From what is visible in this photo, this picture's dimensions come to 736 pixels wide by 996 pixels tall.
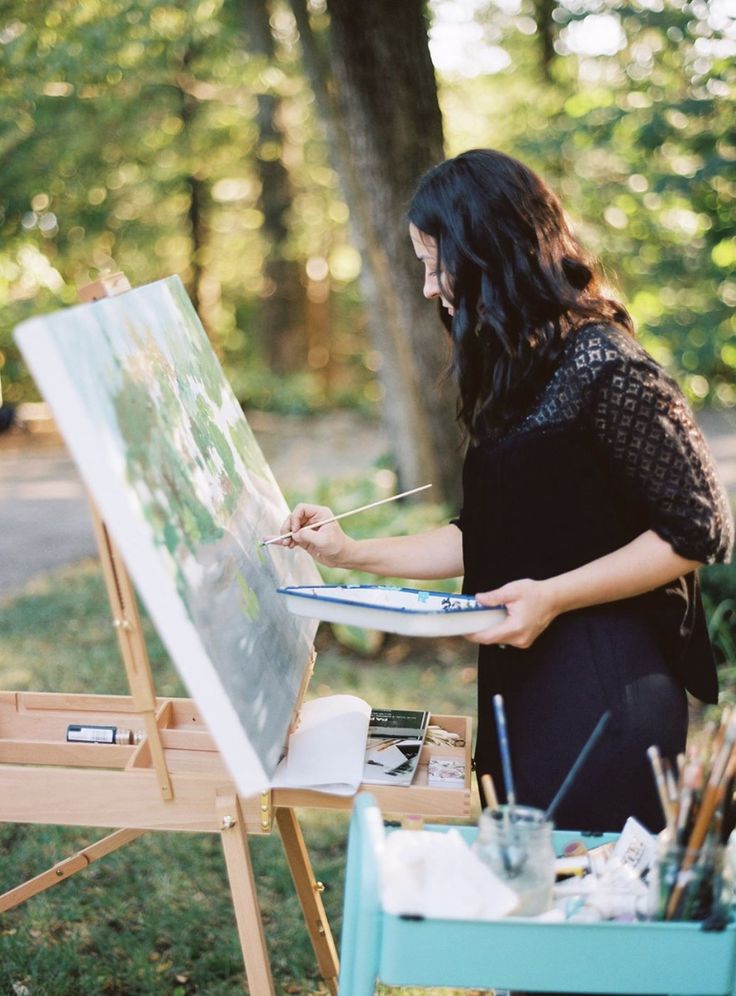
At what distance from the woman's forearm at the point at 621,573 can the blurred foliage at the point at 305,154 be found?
1083 millimetres

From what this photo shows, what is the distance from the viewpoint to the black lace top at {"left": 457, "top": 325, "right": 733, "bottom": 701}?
164 cm

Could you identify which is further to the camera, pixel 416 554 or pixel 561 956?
pixel 416 554

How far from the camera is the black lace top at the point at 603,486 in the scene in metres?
1.64

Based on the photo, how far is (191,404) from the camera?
200cm

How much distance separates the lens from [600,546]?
1.76 metres

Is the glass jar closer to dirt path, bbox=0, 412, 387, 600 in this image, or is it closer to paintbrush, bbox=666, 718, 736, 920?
paintbrush, bbox=666, 718, 736, 920

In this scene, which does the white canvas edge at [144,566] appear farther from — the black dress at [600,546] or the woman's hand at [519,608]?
the black dress at [600,546]

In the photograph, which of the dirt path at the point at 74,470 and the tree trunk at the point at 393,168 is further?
the dirt path at the point at 74,470

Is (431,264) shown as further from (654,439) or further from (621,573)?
(621,573)

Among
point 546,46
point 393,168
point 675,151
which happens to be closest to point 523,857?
point 393,168

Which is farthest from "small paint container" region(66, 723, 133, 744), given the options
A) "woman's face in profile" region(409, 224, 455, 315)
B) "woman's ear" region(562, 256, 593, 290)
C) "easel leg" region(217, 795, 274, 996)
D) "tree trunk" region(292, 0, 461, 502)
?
"tree trunk" region(292, 0, 461, 502)

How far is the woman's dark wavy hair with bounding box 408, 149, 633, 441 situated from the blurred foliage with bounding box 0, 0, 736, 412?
0.83 m

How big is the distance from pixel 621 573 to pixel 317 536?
63 cm

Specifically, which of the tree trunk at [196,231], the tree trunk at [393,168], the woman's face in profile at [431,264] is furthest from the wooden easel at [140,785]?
the tree trunk at [196,231]
